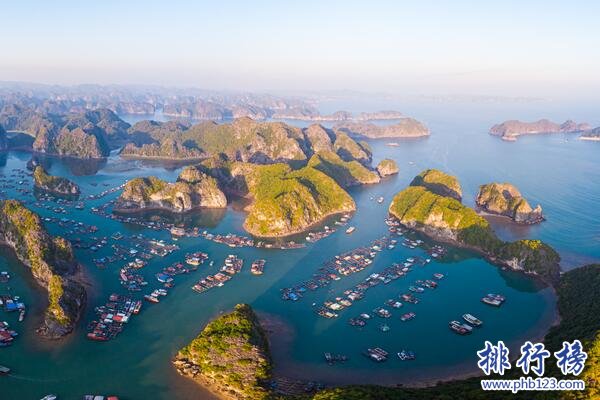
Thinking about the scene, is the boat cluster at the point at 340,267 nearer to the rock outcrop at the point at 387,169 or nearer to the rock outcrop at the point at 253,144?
the rock outcrop at the point at 387,169

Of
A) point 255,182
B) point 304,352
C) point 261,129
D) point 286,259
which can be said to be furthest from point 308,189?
point 261,129

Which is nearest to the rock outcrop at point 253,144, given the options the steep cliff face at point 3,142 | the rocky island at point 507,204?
the steep cliff face at point 3,142

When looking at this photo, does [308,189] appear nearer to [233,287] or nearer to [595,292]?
[233,287]

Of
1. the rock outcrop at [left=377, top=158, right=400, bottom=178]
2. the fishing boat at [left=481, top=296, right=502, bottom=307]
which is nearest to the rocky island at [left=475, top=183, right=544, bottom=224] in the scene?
the fishing boat at [left=481, top=296, right=502, bottom=307]

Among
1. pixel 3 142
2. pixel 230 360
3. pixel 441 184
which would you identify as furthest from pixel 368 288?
pixel 3 142

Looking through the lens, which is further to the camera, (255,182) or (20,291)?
(255,182)

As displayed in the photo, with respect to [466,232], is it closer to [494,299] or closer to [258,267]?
[494,299]
